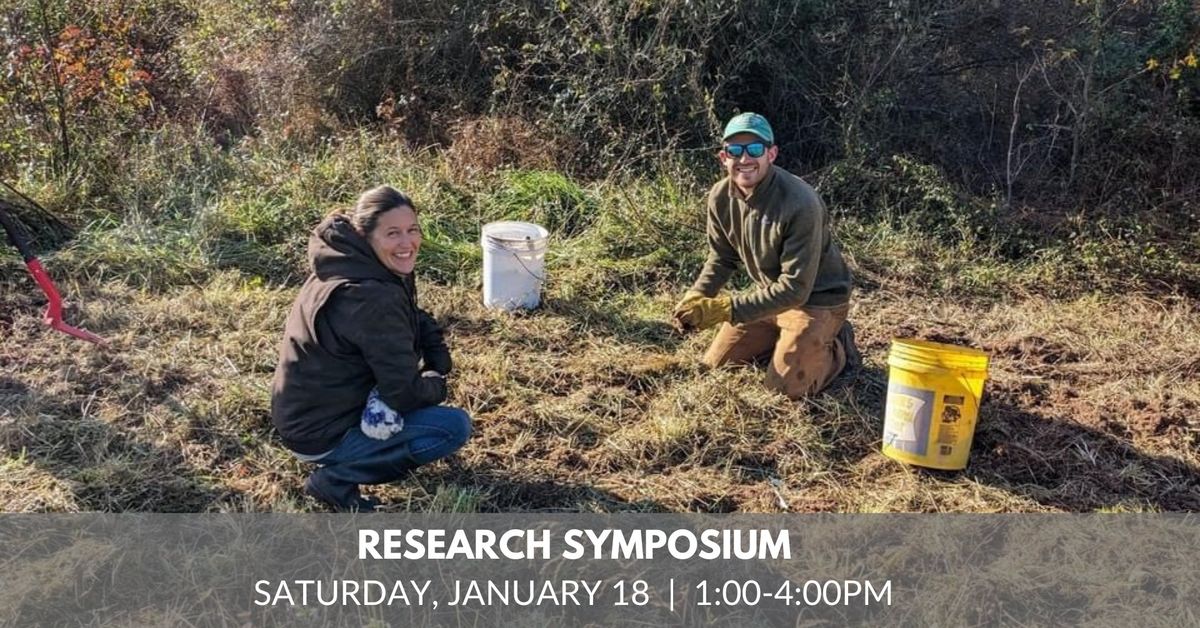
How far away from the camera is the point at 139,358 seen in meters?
4.63

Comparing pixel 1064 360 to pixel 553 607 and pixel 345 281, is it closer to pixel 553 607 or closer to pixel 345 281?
pixel 553 607

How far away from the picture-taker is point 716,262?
15.6ft

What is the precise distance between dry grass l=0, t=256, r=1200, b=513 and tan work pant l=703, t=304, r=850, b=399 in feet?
0.25

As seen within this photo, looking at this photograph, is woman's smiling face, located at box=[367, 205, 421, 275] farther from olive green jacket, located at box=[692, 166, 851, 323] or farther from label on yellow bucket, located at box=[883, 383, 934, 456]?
label on yellow bucket, located at box=[883, 383, 934, 456]

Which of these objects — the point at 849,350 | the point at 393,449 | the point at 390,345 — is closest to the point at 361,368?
the point at 390,345

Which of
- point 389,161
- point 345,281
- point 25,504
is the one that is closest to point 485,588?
point 345,281

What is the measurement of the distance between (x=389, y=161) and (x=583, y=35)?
154 centimetres

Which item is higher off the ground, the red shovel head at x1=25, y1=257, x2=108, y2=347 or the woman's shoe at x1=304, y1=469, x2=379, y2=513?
the red shovel head at x1=25, y1=257, x2=108, y2=347

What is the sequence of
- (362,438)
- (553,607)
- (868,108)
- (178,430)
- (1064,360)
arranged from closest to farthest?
1. (553,607)
2. (362,438)
3. (178,430)
4. (1064,360)
5. (868,108)

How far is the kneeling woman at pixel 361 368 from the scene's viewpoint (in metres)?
3.21

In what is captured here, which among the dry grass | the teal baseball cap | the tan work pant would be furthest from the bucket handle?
the teal baseball cap

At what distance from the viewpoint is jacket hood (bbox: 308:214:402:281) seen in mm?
3211

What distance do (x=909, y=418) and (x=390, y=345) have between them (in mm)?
1898

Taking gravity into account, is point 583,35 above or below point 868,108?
above
